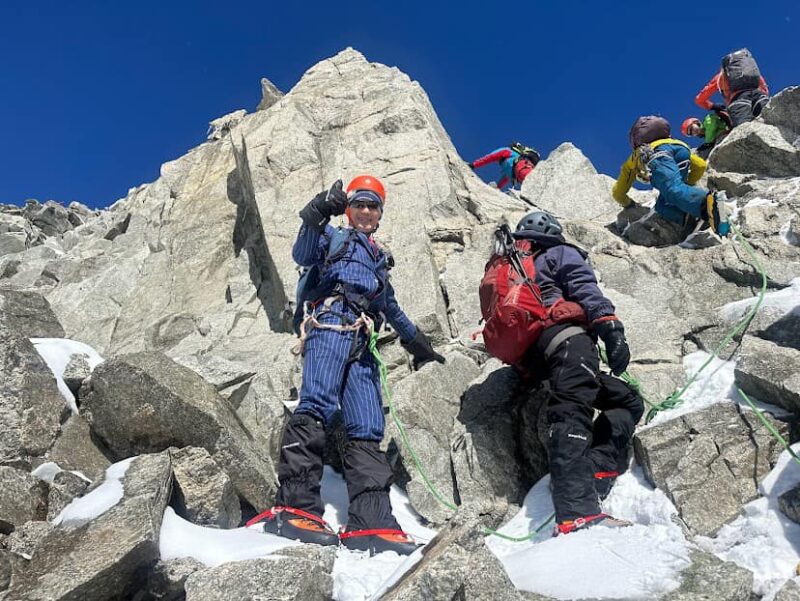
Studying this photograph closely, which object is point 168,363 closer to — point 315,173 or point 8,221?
point 315,173

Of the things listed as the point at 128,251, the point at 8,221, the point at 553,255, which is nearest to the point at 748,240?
the point at 553,255

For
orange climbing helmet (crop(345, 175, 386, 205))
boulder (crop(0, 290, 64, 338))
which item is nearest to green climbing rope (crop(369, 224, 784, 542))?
orange climbing helmet (crop(345, 175, 386, 205))

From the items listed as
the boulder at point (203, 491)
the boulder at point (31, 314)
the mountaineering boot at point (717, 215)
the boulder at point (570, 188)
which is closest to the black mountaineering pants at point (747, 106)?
the boulder at point (570, 188)

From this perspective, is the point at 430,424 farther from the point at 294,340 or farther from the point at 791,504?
the point at 791,504

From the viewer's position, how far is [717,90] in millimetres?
17141

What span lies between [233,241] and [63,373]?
27.4ft

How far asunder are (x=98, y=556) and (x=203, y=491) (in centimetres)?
163

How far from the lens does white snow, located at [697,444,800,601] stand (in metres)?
4.71

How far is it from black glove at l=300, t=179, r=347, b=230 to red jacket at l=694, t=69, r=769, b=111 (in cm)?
1364

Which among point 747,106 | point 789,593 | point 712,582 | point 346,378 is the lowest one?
point 789,593

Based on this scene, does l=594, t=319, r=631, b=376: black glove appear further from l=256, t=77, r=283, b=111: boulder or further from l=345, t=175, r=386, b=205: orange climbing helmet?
l=256, t=77, r=283, b=111: boulder

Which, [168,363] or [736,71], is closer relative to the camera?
[168,363]

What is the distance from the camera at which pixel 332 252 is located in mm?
7766


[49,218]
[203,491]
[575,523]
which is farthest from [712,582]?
[49,218]
